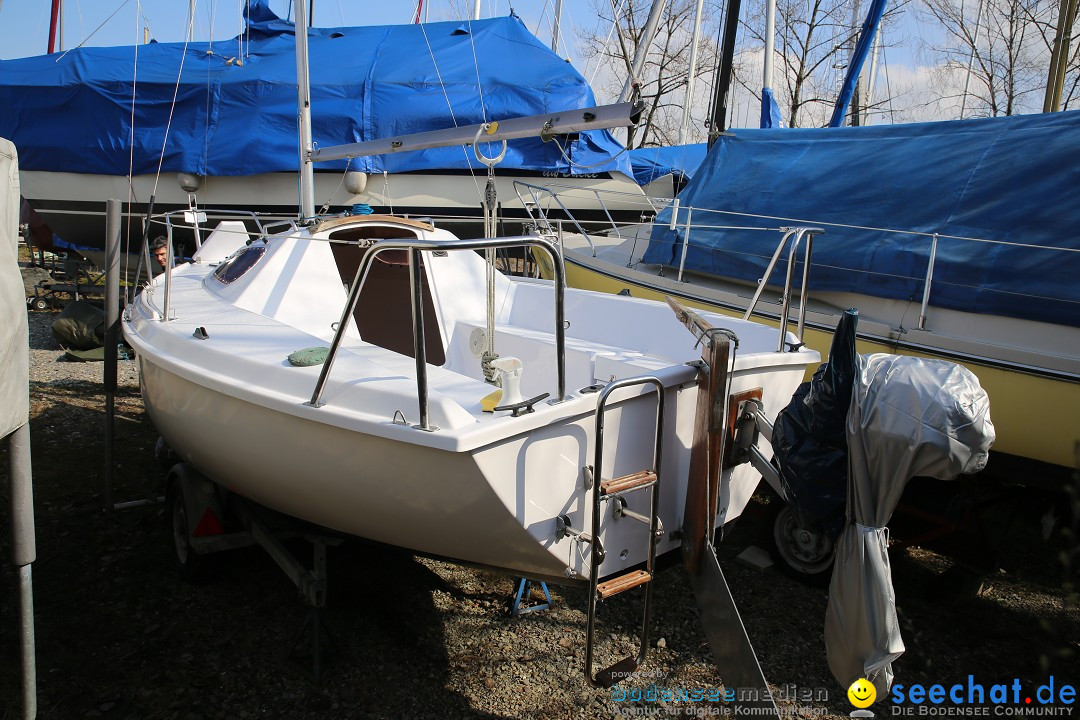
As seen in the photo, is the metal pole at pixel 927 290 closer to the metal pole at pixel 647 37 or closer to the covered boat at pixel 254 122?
the metal pole at pixel 647 37

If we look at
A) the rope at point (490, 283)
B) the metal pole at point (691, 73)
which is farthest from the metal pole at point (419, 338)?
the metal pole at point (691, 73)

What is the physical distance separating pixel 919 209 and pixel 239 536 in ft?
16.4

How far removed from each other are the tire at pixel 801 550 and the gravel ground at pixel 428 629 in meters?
0.09

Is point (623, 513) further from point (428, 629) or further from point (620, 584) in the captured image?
point (428, 629)

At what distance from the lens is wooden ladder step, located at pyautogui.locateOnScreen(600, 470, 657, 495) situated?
95.4 inches

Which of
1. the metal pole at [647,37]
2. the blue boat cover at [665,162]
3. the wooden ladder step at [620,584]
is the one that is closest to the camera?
the wooden ladder step at [620,584]

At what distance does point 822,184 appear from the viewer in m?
5.92

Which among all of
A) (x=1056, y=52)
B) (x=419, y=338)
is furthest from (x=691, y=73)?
(x=419, y=338)

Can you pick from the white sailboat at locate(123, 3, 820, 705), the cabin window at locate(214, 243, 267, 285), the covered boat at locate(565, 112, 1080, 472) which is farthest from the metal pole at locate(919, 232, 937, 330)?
the cabin window at locate(214, 243, 267, 285)

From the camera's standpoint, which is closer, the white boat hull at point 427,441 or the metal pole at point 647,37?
the white boat hull at point 427,441

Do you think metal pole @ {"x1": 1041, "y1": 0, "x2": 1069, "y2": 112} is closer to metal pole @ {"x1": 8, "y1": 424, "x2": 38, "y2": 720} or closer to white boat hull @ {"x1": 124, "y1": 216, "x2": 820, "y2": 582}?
white boat hull @ {"x1": 124, "y1": 216, "x2": 820, "y2": 582}

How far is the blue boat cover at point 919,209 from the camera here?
15.0 feet

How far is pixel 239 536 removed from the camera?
3.38 metres

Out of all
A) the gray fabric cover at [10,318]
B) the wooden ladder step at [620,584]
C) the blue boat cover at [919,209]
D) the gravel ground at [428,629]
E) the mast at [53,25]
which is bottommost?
the gravel ground at [428,629]
